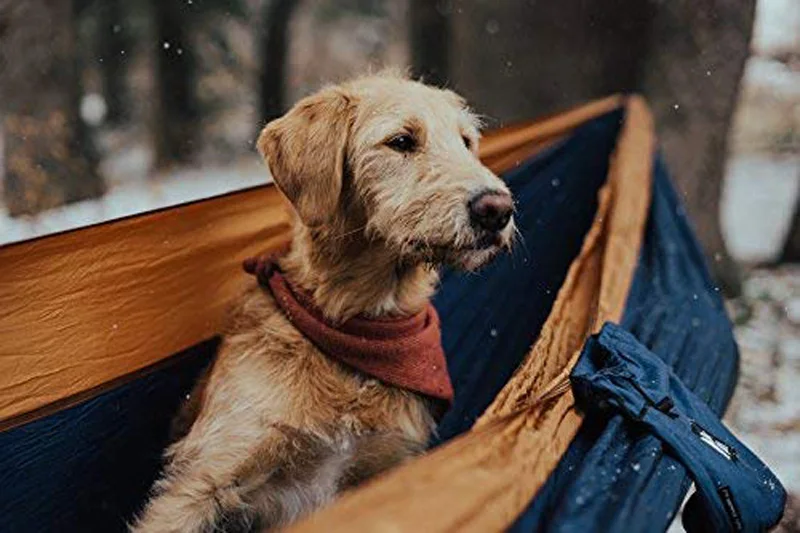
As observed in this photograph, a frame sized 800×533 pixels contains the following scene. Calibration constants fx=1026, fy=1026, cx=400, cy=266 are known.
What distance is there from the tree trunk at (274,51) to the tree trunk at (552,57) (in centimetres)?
281

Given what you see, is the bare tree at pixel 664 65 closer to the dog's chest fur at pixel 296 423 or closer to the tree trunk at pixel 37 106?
the tree trunk at pixel 37 106

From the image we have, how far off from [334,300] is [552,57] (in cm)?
453

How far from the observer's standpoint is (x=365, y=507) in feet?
3.94

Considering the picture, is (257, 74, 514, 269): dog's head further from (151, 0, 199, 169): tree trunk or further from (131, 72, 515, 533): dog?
(151, 0, 199, 169): tree trunk

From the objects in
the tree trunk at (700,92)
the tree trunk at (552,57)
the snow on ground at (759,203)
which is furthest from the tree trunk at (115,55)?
the snow on ground at (759,203)

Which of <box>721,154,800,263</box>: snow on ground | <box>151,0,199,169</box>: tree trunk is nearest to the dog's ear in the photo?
<box>721,154,800,263</box>: snow on ground

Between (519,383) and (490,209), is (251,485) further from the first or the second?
(490,209)

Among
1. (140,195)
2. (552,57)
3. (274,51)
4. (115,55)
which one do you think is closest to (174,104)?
(115,55)

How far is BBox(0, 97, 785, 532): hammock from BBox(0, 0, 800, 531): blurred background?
17.6 inches

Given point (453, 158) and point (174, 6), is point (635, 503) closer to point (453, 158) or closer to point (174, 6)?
point (453, 158)

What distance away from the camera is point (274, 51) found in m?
10.4

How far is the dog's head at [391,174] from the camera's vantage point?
6.40ft

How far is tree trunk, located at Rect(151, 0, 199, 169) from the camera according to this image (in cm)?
918

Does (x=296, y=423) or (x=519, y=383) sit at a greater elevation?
(x=519, y=383)
